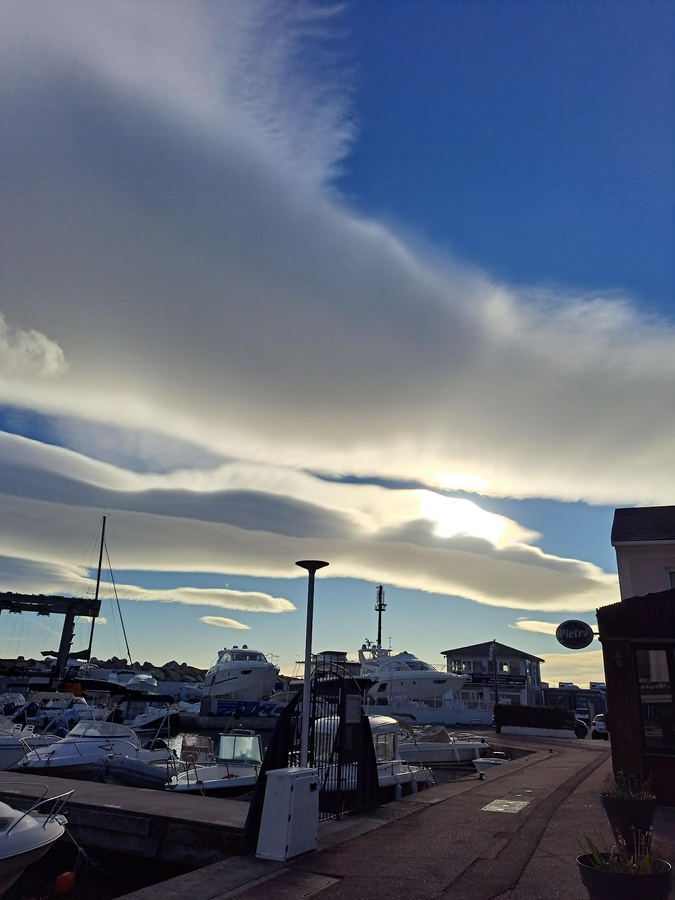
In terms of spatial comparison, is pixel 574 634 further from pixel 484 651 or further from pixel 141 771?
pixel 484 651

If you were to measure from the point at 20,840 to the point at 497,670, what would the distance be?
59189 millimetres

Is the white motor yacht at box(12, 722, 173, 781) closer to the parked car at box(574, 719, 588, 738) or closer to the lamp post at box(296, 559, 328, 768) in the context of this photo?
the lamp post at box(296, 559, 328, 768)

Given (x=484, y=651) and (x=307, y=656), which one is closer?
(x=307, y=656)

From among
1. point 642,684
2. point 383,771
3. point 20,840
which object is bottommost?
point 20,840

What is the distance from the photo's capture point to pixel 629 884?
16.1 ft

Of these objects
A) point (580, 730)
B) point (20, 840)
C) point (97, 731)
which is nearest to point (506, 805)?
point (20, 840)

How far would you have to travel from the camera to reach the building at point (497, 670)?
6209 centimetres

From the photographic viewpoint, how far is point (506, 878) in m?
7.81

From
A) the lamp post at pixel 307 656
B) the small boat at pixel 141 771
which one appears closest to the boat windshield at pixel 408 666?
the small boat at pixel 141 771

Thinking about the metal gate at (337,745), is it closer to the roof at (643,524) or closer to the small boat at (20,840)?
the small boat at (20,840)

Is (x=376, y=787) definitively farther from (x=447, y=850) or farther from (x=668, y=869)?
(x=668, y=869)

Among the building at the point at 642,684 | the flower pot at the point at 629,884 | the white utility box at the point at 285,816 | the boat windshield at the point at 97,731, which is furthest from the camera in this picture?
the boat windshield at the point at 97,731

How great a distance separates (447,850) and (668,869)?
4769 millimetres

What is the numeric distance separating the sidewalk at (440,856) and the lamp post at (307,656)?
4.29ft
